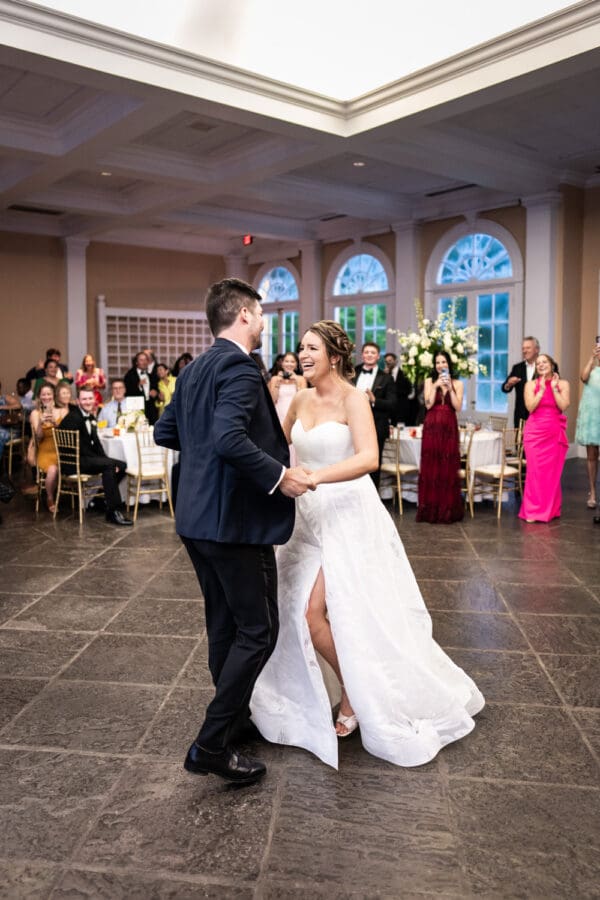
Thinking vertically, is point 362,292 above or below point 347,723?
above

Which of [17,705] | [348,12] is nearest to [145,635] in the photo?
[17,705]

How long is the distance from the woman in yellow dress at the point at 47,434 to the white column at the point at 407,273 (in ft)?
21.1

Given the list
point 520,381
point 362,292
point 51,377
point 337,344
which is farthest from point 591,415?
point 362,292

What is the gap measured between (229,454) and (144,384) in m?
8.06

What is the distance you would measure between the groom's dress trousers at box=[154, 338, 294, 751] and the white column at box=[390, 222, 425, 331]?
1027 centimetres

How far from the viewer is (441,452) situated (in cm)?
718

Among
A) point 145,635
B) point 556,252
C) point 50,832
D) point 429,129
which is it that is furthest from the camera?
point 556,252

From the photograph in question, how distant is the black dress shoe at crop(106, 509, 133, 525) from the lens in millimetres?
7188

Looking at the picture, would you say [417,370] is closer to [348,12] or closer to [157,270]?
[348,12]

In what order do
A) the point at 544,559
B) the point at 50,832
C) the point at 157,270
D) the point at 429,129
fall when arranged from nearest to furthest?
the point at 50,832
the point at 544,559
the point at 429,129
the point at 157,270

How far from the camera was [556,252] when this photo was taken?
1065 centimetres

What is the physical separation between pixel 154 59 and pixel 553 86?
3791 millimetres

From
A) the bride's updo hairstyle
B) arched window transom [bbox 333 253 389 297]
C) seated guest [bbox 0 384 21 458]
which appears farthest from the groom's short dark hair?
arched window transom [bbox 333 253 389 297]

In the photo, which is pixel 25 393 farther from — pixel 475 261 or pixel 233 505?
pixel 233 505
